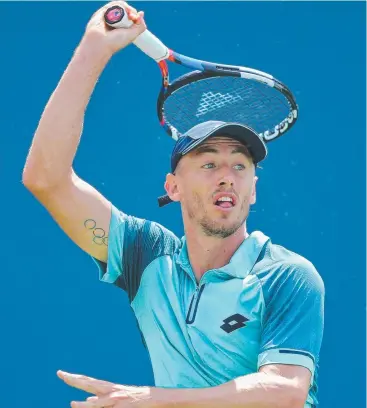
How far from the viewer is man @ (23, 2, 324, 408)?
310 cm

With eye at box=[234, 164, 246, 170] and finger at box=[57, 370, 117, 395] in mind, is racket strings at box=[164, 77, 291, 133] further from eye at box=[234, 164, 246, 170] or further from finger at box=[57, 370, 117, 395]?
finger at box=[57, 370, 117, 395]

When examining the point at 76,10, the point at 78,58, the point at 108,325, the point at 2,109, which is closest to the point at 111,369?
the point at 108,325

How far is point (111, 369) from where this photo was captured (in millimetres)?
4910

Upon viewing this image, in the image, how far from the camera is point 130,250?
3.40m

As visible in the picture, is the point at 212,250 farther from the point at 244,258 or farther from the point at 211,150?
the point at 211,150

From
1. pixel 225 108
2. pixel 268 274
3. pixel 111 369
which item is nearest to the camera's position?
pixel 268 274

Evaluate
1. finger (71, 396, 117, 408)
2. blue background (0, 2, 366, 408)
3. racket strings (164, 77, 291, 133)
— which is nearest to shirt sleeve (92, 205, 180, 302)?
racket strings (164, 77, 291, 133)

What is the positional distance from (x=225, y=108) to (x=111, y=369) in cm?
166

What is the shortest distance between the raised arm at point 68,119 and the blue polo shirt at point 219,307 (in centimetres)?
21

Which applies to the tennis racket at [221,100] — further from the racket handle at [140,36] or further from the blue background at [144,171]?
the blue background at [144,171]

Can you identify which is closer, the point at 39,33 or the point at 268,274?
the point at 268,274

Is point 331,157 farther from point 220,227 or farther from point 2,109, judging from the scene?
point 220,227

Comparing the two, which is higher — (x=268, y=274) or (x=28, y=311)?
(x=28, y=311)

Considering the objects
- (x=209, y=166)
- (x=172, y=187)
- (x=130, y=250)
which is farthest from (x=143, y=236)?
(x=209, y=166)
